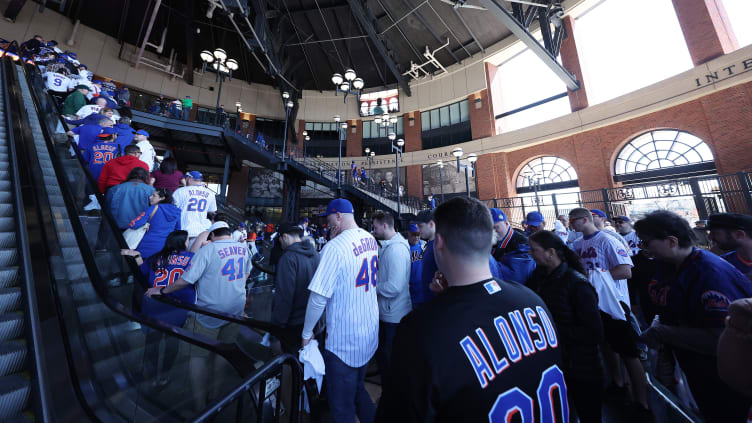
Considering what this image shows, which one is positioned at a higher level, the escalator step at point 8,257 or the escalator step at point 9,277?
the escalator step at point 8,257

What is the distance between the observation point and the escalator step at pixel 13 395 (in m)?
1.78

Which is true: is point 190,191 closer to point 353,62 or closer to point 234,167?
point 234,167

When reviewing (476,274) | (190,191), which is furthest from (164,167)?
(476,274)

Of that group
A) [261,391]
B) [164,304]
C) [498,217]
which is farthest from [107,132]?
[498,217]

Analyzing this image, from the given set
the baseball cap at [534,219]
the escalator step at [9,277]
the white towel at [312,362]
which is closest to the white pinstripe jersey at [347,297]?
the white towel at [312,362]

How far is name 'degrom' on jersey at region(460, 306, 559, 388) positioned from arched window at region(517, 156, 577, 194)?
1652cm

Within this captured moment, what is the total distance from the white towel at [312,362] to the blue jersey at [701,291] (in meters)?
2.65

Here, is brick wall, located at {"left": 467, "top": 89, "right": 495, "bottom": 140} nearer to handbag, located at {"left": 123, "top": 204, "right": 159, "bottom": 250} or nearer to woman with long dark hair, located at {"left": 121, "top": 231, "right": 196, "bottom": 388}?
woman with long dark hair, located at {"left": 121, "top": 231, "right": 196, "bottom": 388}

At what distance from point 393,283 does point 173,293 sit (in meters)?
2.46

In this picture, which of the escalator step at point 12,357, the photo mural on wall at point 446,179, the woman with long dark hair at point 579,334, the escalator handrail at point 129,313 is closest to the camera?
the escalator handrail at point 129,313

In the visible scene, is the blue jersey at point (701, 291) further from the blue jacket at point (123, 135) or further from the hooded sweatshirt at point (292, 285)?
the blue jacket at point (123, 135)

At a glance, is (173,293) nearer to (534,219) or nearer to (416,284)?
(416,284)

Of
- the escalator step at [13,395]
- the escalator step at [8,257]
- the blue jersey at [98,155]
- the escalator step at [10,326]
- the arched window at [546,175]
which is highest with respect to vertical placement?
the arched window at [546,175]

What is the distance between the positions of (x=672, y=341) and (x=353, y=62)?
2360 centimetres
